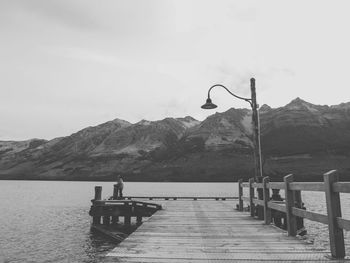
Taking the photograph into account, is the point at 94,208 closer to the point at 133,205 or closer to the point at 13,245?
the point at 133,205

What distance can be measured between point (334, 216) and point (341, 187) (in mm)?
653

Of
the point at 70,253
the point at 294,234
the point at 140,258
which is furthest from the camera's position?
the point at 70,253

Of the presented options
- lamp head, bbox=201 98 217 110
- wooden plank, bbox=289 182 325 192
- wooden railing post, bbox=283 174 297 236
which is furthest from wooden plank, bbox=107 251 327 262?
lamp head, bbox=201 98 217 110

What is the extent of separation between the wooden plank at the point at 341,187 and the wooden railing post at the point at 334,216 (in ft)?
0.38

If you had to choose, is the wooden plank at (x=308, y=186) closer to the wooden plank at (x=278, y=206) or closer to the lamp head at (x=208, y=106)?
the wooden plank at (x=278, y=206)

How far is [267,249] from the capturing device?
728 centimetres

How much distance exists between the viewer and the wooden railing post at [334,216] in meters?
6.55

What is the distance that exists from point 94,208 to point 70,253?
4366 mm

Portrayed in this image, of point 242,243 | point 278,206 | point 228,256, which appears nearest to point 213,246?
point 242,243

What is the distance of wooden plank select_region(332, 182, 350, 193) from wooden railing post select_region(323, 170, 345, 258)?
12cm

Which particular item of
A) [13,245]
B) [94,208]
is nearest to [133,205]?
[94,208]

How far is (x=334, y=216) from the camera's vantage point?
6.75m

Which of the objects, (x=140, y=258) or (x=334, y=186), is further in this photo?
(x=334, y=186)

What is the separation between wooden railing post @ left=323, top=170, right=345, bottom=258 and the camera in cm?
655
